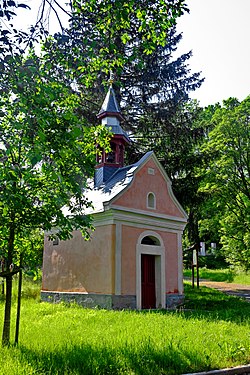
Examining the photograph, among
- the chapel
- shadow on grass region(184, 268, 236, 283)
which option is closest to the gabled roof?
the chapel

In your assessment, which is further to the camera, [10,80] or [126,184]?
[126,184]

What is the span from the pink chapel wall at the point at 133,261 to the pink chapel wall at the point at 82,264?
0.51 m

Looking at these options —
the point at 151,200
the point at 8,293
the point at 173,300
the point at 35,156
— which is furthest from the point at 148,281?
the point at 35,156

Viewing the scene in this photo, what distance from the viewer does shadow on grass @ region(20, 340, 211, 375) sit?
552 cm

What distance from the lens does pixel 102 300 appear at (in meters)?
13.4

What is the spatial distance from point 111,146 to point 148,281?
20.1 ft

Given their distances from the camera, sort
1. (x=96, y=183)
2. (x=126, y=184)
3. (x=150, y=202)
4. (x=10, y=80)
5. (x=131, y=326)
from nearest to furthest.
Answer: (x=10, y=80) → (x=131, y=326) → (x=126, y=184) → (x=150, y=202) → (x=96, y=183)

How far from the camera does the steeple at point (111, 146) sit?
1691 centimetres

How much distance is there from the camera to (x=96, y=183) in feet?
55.6

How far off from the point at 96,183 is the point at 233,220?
12.1m

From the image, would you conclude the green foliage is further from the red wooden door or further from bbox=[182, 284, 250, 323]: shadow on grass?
the red wooden door

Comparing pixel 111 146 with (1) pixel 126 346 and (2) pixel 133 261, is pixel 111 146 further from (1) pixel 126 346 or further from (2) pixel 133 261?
→ (1) pixel 126 346

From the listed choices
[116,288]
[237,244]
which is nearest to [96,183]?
[116,288]

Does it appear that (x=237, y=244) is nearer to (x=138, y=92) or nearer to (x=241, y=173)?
(x=241, y=173)
